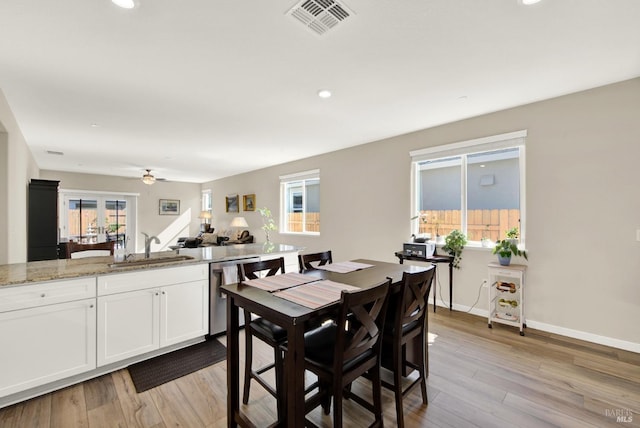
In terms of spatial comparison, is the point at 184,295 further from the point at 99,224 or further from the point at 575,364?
the point at 99,224

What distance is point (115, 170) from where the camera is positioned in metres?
7.20

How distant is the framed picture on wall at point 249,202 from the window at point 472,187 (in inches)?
178

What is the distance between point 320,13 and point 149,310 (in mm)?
2620

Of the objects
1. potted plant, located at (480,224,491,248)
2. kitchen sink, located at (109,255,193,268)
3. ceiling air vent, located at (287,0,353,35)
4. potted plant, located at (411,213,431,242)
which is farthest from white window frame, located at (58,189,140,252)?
potted plant, located at (480,224,491,248)

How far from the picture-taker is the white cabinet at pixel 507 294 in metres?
3.04

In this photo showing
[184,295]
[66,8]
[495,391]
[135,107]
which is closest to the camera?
[66,8]

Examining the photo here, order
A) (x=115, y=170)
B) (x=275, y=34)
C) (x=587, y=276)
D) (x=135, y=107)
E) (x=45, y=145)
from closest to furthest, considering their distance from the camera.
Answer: (x=275, y=34)
(x=587, y=276)
(x=135, y=107)
(x=45, y=145)
(x=115, y=170)

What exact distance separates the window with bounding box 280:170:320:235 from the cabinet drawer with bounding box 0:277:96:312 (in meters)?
4.08

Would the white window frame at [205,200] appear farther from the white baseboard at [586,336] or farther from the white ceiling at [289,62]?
the white baseboard at [586,336]

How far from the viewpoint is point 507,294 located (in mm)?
3352

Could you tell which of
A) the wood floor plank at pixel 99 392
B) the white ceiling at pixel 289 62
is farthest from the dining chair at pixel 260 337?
the white ceiling at pixel 289 62

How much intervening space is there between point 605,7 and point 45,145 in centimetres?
700

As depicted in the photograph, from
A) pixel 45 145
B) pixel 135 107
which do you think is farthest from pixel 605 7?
pixel 45 145

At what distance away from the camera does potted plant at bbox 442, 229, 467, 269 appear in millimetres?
3592
